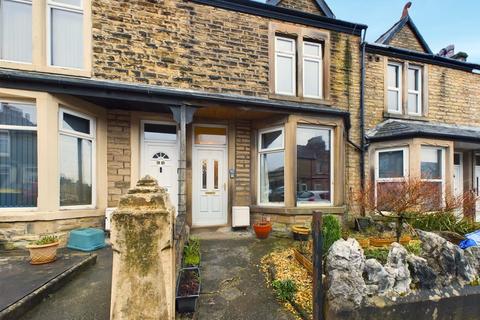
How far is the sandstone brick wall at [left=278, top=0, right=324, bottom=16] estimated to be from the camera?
785 centimetres

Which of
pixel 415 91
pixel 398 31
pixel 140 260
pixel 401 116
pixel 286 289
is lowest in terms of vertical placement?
pixel 286 289

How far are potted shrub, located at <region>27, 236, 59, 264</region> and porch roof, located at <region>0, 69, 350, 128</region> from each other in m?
2.88

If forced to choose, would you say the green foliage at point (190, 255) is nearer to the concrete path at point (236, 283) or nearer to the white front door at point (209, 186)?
the concrete path at point (236, 283)

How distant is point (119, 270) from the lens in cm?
217

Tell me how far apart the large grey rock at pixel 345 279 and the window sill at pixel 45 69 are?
6.02 metres

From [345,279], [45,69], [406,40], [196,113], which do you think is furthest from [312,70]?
[45,69]

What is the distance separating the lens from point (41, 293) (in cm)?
301

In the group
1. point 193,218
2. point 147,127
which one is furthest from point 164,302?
point 147,127

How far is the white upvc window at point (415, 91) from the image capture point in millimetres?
9062

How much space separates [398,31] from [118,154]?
10.7 m

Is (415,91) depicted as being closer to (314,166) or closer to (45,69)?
(314,166)

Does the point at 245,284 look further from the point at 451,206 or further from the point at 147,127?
the point at 451,206

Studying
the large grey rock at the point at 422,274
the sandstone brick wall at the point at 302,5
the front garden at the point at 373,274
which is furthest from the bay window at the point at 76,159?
the sandstone brick wall at the point at 302,5

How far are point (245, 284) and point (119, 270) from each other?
207cm
